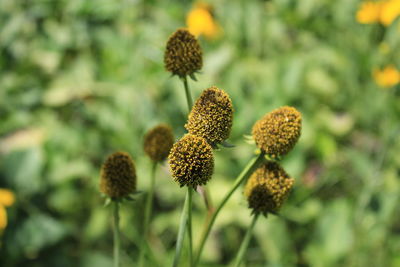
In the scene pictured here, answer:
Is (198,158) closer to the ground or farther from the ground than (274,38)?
closer to the ground

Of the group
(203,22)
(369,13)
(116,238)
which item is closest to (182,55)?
(116,238)

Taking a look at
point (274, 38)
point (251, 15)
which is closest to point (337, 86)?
point (274, 38)

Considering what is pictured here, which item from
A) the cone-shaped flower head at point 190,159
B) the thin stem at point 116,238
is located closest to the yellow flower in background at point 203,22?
the thin stem at point 116,238

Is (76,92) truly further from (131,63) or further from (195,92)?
(195,92)

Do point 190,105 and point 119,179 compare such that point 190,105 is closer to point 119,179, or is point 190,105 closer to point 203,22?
point 119,179

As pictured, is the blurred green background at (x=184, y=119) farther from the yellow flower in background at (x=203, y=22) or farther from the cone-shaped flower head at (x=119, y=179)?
the cone-shaped flower head at (x=119, y=179)

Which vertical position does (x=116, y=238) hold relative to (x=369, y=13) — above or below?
below

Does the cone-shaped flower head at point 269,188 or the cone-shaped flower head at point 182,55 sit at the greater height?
the cone-shaped flower head at point 182,55
